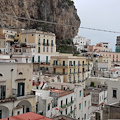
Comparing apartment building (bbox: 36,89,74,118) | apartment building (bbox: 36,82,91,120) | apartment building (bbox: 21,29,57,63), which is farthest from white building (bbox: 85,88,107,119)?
apartment building (bbox: 21,29,57,63)

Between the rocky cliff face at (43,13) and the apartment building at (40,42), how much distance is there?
1713 cm

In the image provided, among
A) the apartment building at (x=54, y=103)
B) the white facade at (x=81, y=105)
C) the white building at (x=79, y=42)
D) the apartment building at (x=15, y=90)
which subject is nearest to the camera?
the apartment building at (x=15, y=90)

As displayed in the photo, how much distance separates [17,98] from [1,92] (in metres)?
1.24

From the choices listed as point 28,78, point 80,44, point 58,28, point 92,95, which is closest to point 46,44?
point 92,95

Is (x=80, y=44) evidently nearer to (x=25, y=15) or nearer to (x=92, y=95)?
(x=25, y=15)

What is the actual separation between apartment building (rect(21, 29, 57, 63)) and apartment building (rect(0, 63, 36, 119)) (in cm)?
2002

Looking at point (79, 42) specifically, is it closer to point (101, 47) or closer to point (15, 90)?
point (101, 47)

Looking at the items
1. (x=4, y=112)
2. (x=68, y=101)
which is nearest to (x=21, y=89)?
(x=4, y=112)

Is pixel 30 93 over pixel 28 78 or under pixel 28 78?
under

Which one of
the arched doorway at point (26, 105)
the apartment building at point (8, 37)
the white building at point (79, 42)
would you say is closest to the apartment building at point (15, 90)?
the arched doorway at point (26, 105)

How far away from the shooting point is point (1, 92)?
47.3 ft

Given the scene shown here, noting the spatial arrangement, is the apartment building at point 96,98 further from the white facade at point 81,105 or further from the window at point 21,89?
the window at point 21,89

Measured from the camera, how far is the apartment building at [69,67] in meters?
31.6

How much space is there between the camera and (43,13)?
67938 mm
